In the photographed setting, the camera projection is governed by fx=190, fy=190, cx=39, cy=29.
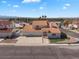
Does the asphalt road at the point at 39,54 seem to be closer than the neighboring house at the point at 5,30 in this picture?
Yes

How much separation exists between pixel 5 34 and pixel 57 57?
1136 inches

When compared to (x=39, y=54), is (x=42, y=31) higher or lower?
higher

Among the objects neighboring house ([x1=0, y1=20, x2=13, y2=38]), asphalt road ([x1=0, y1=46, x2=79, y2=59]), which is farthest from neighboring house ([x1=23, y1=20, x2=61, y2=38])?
asphalt road ([x1=0, y1=46, x2=79, y2=59])

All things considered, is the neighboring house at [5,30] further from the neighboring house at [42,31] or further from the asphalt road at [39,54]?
the asphalt road at [39,54]

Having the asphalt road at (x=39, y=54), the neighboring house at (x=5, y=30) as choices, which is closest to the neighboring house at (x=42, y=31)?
the neighboring house at (x=5, y=30)

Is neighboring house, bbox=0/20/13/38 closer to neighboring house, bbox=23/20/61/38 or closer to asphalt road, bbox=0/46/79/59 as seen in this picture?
neighboring house, bbox=23/20/61/38

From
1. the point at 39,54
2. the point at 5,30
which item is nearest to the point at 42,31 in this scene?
the point at 5,30

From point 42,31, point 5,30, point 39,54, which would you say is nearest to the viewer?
point 39,54

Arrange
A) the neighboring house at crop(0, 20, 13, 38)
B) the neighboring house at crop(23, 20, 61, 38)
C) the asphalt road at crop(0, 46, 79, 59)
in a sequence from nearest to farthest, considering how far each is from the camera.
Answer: the asphalt road at crop(0, 46, 79, 59) → the neighboring house at crop(23, 20, 61, 38) → the neighboring house at crop(0, 20, 13, 38)

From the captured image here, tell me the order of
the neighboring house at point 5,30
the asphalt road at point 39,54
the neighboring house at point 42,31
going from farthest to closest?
the neighboring house at point 5,30 → the neighboring house at point 42,31 → the asphalt road at point 39,54

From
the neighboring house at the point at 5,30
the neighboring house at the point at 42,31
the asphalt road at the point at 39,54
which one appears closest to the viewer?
the asphalt road at the point at 39,54

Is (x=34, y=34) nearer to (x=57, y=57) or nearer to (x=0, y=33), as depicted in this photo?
(x=0, y=33)

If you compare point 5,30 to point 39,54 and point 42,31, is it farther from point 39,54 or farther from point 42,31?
point 39,54

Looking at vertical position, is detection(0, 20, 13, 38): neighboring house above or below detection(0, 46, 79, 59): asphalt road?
above
